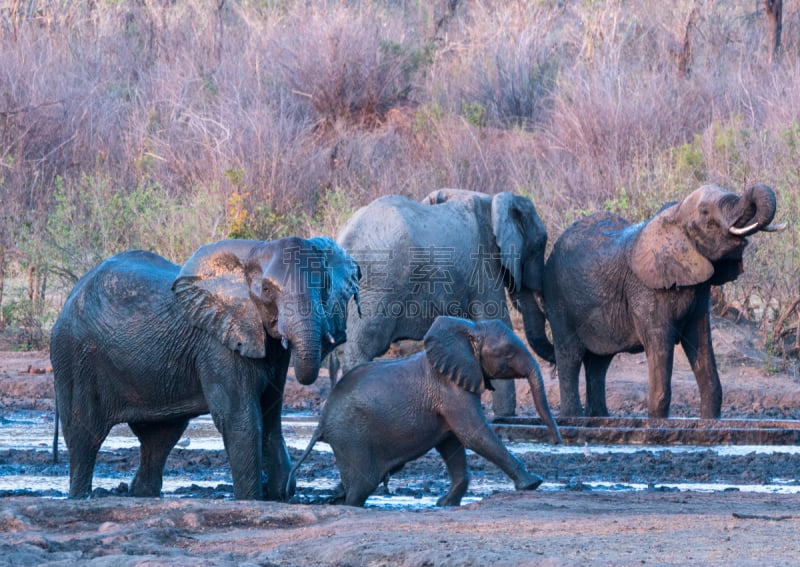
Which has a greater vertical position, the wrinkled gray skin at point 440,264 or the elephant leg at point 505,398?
the wrinkled gray skin at point 440,264

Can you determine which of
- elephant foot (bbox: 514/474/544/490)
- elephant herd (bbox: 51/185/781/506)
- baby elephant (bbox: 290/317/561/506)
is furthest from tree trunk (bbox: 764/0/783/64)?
elephant foot (bbox: 514/474/544/490)

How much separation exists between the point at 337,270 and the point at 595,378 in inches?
236

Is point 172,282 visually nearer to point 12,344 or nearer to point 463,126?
point 12,344

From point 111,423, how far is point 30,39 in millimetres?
20059

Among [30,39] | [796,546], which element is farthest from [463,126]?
[796,546]

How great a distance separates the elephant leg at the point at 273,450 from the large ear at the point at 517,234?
5.29 meters

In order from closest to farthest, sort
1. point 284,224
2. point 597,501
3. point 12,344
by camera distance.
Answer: point 597,501 → point 12,344 → point 284,224

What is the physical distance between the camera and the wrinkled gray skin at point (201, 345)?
310 inches

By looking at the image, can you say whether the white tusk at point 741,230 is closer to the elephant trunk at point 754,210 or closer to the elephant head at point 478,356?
the elephant trunk at point 754,210

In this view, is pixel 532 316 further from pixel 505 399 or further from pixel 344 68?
pixel 344 68

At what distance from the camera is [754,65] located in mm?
26406

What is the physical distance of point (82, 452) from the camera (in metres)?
8.71

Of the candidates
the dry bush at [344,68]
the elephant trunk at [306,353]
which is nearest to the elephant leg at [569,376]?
the elephant trunk at [306,353]

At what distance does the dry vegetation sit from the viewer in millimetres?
18234
